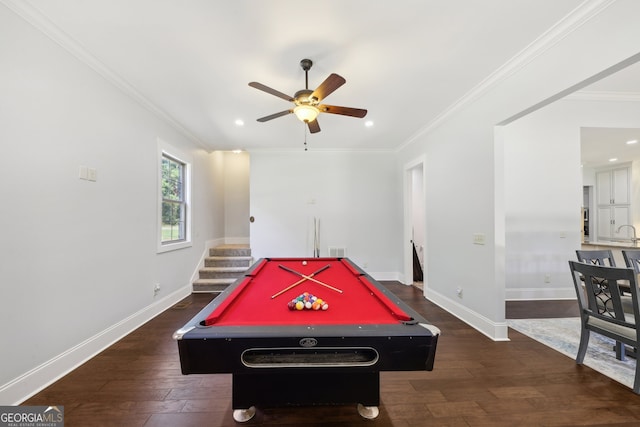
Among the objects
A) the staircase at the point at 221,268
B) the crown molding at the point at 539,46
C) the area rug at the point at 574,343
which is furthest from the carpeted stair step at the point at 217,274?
the crown molding at the point at 539,46

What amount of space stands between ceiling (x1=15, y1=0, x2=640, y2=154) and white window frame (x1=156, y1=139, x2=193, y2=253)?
0.63 meters

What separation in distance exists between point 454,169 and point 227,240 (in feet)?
17.2

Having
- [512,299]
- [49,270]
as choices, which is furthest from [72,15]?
[512,299]

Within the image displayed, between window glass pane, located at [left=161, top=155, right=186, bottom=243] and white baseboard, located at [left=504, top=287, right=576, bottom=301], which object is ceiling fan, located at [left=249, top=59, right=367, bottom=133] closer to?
window glass pane, located at [left=161, top=155, right=186, bottom=243]

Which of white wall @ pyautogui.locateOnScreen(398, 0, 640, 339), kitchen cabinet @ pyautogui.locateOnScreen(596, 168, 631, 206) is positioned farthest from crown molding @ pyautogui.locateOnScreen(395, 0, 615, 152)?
kitchen cabinet @ pyautogui.locateOnScreen(596, 168, 631, 206)

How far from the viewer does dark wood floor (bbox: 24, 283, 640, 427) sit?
1546 millimetres

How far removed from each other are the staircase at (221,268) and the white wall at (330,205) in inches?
18.3

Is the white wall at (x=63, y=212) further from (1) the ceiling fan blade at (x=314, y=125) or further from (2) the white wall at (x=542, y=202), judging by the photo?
(2) the white wall at (x=542, y=202)

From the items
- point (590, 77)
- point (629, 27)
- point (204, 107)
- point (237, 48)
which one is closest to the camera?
point (629, 27)

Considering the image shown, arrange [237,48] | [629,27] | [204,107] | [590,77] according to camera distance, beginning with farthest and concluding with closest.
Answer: [204,107] < [237,48] < [590,77] < [629,27]

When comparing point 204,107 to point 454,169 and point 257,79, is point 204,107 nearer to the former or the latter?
point 257,79

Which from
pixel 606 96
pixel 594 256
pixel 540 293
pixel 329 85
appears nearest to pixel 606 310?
pixel 594 256

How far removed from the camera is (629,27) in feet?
4.89

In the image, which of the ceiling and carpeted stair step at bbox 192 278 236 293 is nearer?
the ceiling
